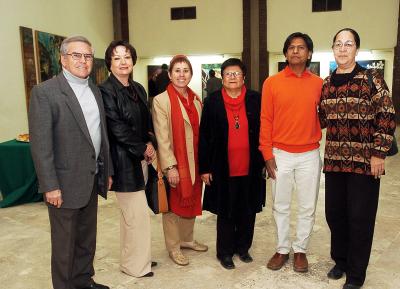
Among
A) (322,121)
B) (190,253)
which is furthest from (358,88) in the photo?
(190,253)

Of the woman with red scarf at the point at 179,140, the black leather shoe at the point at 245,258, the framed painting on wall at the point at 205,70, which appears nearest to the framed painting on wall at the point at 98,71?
the framed painting on wall at the point at 205,70

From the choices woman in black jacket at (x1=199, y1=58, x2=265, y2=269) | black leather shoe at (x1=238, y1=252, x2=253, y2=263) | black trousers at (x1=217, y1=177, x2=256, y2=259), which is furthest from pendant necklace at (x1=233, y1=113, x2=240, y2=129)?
black leather shoe at (x1=238, y1=252, x2=253, y2=263)

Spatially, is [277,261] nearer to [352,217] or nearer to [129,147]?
[352,217]

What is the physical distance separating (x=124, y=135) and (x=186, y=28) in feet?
42.6

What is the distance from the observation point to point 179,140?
132 inches

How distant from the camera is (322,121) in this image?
123 inches

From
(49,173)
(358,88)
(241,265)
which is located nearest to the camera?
(49,173)

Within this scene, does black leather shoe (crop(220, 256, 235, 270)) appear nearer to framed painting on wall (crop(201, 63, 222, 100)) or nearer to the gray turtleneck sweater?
the gray turtleneck sweater

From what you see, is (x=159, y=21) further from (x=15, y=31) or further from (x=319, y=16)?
(x=15, y=31)

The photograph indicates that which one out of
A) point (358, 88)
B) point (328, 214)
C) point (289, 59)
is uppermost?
point (289, 59)

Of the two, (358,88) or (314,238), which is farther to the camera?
(314,238)

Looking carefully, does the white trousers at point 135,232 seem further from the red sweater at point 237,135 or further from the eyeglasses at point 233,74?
the eyeglasses at point 233,74

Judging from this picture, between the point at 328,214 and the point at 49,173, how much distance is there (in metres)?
2.11

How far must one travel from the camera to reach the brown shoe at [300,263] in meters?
3.32
